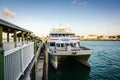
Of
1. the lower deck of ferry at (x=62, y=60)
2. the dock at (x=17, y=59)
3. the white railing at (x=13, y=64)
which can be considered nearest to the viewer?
the dock at (x=17, y=59)

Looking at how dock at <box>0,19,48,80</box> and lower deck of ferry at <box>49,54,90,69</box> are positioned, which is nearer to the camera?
dock at <box>0,19,48,80</box>

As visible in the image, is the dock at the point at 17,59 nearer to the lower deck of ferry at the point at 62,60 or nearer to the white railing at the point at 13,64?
the white railing at the point at 13,64

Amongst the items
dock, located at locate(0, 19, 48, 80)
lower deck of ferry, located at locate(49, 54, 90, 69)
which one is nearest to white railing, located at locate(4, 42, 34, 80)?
dock, located at locate(0, 19, 48, 80)

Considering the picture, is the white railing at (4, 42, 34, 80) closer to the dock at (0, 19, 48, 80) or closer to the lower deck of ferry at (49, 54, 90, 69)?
the dock at (0, 19, 48, 80)

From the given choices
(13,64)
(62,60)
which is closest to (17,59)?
(13,64)

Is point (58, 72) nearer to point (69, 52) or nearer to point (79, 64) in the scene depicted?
point (69, 52)

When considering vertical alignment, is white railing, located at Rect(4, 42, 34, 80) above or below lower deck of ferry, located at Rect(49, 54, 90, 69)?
above

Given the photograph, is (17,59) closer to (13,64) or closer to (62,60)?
(13,64)

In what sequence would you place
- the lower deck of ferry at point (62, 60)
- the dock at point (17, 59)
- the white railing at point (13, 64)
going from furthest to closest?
the lower deck of ferry at point (62, 60) → the white railing at point (13, 64) → the dock at point (17, 59)

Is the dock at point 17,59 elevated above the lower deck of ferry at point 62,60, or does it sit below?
above

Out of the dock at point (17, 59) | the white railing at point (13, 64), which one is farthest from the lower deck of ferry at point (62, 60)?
the white railing at point (13, 64)

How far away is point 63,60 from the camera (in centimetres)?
1811

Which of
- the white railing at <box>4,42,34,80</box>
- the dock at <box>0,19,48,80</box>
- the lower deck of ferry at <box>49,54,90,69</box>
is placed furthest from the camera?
the lower deck of ferry at <box>49,54,90,69</box>

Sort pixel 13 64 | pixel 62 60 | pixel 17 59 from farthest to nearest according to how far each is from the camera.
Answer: pixel 62 60
pixel 17 59
pixel 13 64
